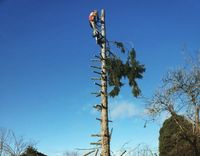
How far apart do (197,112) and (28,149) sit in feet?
35.7

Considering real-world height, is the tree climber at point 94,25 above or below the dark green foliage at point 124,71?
above

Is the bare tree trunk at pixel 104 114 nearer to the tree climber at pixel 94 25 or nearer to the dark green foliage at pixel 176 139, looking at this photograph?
the tree climber at pixel 94 25

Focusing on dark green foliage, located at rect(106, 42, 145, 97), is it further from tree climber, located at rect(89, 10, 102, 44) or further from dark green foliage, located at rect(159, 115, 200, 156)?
dark green foliage, located at rect(159, 115, 200, 156)

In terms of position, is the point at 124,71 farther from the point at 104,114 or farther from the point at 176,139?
the point at 176,139

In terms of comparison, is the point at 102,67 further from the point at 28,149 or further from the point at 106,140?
the point at 28,149

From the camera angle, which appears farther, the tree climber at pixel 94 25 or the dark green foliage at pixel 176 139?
the dark green foliage at pixel 176 139

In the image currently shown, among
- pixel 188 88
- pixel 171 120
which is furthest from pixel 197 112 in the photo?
pixel 171 120

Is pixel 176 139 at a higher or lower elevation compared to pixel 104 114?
higher

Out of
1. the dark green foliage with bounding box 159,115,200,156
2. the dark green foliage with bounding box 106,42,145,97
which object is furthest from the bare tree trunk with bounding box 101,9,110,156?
the dark green foliage with bounding box 159,115,200,156

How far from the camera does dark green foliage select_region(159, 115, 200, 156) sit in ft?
68.4

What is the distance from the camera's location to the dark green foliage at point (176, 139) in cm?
2085

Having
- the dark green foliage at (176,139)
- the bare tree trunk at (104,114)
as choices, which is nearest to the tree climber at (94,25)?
the bare tree trunk at (104,114)

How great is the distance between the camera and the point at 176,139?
2259 centimetres

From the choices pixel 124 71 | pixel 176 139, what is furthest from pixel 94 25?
pixel 176 139
